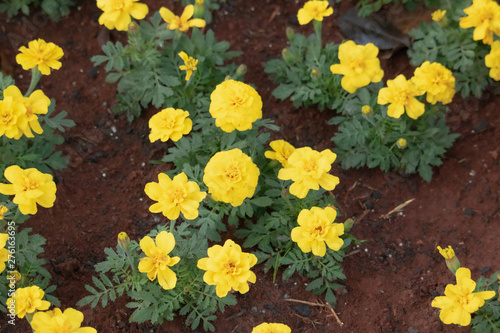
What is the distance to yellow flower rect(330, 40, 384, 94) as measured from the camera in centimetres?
364

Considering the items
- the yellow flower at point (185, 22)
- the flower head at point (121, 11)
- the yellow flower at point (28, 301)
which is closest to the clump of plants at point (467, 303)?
the yellow flower at point (28, 301)

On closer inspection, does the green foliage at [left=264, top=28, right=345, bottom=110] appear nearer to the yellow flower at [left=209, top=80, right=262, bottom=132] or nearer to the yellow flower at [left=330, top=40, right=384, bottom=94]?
the yellow flower at [left=330, top=40, right=384, bottom=94]

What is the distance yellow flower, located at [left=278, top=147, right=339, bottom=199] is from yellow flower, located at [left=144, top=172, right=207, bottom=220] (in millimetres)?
428

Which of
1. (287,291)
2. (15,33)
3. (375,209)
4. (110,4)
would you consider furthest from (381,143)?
(15,33)

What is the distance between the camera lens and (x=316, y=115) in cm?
420

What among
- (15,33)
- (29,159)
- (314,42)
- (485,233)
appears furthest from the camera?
(15,33)

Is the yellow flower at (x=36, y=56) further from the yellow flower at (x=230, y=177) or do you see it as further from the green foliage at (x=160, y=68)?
the yellow flower at (x=230, y=177)

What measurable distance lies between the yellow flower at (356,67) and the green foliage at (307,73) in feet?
0.69

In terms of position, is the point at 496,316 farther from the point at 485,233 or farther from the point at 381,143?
the point at 381,143

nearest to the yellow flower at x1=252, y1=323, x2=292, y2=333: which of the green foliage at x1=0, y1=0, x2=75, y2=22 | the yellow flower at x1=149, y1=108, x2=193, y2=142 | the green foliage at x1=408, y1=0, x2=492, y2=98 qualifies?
the yellow flower at x1=149, y1=108, x2=193, y2=142

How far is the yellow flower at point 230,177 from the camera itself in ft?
9.84

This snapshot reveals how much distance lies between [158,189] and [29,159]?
807mm

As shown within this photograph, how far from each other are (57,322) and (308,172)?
128cm

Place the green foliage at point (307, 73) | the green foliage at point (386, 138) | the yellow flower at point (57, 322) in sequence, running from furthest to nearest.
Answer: the green foliage at point (307, 73)
the green foliage at point (386, 138)
the yellow flower at point (57, 322)
